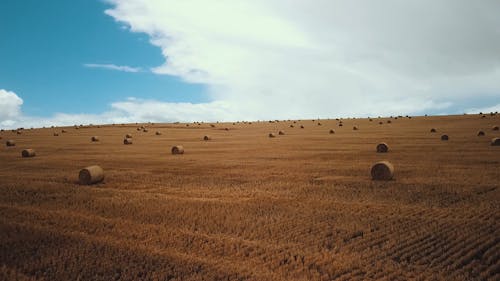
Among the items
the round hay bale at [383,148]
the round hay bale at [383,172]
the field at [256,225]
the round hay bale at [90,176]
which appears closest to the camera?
the field at [256,225]

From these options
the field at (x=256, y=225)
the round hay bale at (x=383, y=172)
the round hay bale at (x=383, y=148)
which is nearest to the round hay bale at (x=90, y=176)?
the field at (x=256, y=225)

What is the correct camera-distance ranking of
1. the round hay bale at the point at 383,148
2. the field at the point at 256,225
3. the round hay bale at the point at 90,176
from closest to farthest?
the field at the point at 256,225, the round hay bale at the point at 90,176, the round hay bale at the point at 383,148

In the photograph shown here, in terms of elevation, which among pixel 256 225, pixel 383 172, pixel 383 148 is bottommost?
pixel 256 225

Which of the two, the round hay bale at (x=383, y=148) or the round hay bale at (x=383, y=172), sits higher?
the round hay bale at (x=383, y=148)

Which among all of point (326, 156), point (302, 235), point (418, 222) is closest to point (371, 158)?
point (326, 156)

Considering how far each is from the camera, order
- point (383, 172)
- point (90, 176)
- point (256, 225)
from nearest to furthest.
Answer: point (256, 225) < point (383, 172) < point (90, 176)

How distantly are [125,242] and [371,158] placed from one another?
48.1 ft

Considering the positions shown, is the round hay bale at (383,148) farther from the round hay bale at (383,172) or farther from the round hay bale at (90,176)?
the round hay bale at (90,176)

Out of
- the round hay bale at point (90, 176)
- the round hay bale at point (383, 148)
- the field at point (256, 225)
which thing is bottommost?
the field at point (256, 225)

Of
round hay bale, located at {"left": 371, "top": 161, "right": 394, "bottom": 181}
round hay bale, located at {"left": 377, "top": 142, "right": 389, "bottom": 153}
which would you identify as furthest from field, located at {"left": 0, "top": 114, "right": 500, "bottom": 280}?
round hay bale, located at {"left": 377, "top": 142, "right": 389, "bottom": 153}

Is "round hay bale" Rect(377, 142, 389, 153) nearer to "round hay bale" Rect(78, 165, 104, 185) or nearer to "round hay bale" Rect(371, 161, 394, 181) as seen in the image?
"round hay bale" Rect(371, 161, 394, 181)

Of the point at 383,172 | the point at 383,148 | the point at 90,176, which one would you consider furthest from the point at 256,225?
the point at 383,148

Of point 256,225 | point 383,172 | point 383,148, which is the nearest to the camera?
point 256,225

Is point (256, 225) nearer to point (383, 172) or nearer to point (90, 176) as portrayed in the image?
point (383, 172)
